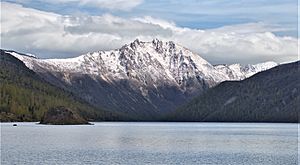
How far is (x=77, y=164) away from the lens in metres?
97.1

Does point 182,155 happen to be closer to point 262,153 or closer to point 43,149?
point 262,153

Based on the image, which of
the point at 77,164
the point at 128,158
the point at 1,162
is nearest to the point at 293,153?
the point at 128,158

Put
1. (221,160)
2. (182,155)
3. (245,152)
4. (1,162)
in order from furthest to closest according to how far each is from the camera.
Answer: (245,152), (182,155), (221,160), (1,162)

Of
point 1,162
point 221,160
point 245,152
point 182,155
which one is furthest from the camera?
point 245,152

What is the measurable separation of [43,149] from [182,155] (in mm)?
30013

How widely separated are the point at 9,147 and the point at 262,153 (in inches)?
2064

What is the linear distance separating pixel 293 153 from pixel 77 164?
4723cm

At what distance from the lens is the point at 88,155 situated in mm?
114000

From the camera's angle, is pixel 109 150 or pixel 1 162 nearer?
pixel 1 162

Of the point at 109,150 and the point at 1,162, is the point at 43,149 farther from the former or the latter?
the point at 1,162

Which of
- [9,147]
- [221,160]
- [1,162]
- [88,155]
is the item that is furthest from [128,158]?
[9,147]

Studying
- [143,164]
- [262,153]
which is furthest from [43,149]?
[262,153]

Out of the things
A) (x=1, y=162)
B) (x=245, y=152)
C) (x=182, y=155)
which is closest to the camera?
(x=1, y=162)

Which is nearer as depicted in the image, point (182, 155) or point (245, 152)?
point (182, 155)
